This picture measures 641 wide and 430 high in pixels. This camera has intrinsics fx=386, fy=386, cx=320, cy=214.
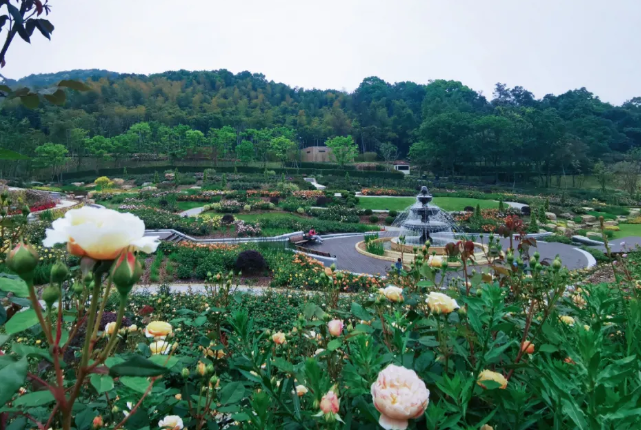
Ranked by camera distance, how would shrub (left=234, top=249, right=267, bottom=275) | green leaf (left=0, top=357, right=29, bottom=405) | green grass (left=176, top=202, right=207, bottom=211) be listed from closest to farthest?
green leaf (left=0, top=357, right=29, bottom=405)
shrub (left=234, top=249, right=267, bottom=275)
green grass (left=176, top=202, right=207, bottom=211)

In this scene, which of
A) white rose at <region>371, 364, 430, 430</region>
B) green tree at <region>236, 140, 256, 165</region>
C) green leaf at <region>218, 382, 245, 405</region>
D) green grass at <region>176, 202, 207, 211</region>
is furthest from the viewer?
green tree at <region>236, 140, 256, 165</region>

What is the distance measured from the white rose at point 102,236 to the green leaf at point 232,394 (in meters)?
0.64

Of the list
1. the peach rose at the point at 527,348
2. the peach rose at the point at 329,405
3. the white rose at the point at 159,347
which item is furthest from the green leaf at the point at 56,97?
the peach rose at the point at 527,348

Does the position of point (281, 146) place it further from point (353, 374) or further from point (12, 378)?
point (12, 378)

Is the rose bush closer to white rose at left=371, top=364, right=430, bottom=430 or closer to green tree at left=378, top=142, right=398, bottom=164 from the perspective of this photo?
white rose at left=371, top=364, right=430, bottom=430

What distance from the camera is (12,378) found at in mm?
680

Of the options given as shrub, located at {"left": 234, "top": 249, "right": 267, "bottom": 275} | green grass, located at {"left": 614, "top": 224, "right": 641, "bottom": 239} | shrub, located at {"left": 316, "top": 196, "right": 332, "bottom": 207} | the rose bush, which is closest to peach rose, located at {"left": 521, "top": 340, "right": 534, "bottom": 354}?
the rose bush

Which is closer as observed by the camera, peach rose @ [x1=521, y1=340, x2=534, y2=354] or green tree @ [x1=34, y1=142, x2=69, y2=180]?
peach rose @ [x1=521, y1=340, x2=534, y2=354]

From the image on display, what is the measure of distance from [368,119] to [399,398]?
66.0m

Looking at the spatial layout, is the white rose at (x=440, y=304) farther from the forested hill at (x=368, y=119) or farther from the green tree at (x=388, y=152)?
the green tree at (x=388, y=152)

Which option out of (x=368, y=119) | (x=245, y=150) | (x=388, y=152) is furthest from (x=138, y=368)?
(x=368, y=119)

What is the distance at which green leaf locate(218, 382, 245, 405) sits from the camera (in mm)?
1146

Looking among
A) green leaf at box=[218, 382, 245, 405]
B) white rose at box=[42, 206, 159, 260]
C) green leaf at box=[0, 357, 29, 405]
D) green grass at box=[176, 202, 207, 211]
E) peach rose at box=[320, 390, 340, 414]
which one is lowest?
green grass at box=[176, 202, 207, 211]

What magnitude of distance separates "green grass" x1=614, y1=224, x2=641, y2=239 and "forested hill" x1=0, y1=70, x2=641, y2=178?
20359mm
